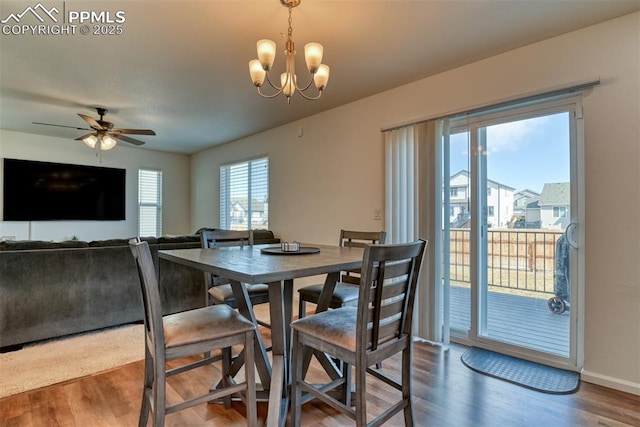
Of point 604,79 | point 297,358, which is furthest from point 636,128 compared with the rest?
point 297,358

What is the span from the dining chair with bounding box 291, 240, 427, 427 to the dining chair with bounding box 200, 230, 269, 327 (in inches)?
25.7

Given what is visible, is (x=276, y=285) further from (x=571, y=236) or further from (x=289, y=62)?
(x=571, y=236)

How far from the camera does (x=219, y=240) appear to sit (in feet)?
8.73

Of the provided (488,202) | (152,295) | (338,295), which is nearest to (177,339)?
(152,295)

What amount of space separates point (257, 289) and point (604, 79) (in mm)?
2698

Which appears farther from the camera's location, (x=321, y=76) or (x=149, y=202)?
(x=149, y=202)

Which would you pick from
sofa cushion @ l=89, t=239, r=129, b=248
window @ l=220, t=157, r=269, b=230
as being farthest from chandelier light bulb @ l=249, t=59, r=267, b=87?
window @ l=220, t=157, r=269, b=230

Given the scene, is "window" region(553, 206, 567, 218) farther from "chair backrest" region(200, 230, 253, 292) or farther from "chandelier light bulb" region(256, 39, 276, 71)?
"chair backrest" region(200, 230, 253, 292)

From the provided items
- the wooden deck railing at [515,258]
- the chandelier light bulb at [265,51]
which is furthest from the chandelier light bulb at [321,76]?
the wooden deck railing at [515,258]

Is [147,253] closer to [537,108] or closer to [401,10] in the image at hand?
[401,10]

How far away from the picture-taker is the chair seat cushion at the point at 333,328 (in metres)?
→ 1.37

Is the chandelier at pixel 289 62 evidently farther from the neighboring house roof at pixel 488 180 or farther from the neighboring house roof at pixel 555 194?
the neighboring house roof at pixel 555 194

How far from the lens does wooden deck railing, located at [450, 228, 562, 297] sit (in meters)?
2.47

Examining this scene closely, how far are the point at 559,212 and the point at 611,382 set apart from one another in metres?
1.14
